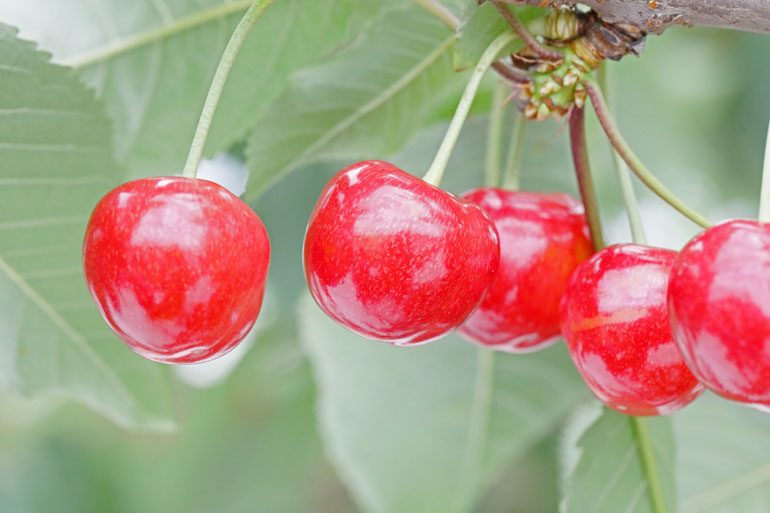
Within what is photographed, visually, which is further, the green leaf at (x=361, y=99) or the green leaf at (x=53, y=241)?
the green leaf at (x=361, y=99)

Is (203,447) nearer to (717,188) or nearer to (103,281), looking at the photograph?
(717,188)

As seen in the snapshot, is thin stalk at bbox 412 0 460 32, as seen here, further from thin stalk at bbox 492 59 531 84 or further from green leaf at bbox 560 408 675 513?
green leaf at bbox 560 408 675 513

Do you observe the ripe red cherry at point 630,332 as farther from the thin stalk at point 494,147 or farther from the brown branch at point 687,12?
the thin stalk at point 494,147

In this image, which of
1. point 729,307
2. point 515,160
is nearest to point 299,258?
point 515,160

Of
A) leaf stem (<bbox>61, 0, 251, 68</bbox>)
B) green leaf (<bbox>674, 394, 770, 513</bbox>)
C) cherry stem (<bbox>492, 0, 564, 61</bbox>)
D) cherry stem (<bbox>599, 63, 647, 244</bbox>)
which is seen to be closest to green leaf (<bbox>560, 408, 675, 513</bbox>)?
cherry stem (<bbox>599, 63, 647, 244</bbox>)

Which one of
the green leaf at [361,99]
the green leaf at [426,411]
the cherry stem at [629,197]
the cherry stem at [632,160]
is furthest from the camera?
the green leaf at [426,411]

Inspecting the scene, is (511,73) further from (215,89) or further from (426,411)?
(426,411)

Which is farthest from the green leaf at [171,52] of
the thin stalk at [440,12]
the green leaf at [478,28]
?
the green leaf at [478,28]

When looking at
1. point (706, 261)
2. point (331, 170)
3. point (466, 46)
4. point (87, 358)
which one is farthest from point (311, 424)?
point (706, 261)
